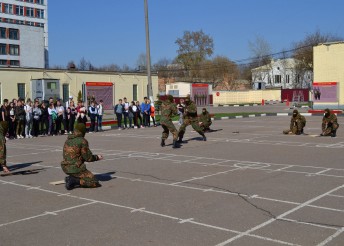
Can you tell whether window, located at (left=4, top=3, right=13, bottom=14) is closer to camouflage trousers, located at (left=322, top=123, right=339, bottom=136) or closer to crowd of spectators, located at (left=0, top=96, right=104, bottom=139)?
crowd of spectators, located at (left=0, top=96, right=104, bottom=139)

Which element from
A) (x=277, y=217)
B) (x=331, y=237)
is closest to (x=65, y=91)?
(x=277, y=217)

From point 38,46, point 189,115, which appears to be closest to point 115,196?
point 189,115

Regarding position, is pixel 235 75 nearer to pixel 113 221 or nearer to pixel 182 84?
pixel 182 84

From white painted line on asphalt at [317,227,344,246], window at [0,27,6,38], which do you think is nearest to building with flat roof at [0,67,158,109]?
white painted line on asphalt at [317,227,344,246]

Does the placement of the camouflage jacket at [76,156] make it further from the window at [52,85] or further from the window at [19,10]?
the window at [19,10]

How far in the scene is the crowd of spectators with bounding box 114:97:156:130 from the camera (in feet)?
89.8

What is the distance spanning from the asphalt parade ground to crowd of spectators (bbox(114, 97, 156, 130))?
12353 millimetres

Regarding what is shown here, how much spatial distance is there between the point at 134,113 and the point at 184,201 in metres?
20.2

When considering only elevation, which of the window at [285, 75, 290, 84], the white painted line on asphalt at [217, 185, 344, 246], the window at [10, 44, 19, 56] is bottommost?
the white painted line on asphalt at [217, 185, 344, 246]

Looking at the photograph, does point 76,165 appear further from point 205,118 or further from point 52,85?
point 52,85

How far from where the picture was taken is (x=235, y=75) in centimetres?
10331

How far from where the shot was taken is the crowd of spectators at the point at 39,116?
22.0 m

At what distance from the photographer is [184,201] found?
8.18 m

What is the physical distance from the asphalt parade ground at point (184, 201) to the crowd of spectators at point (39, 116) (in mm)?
7547
